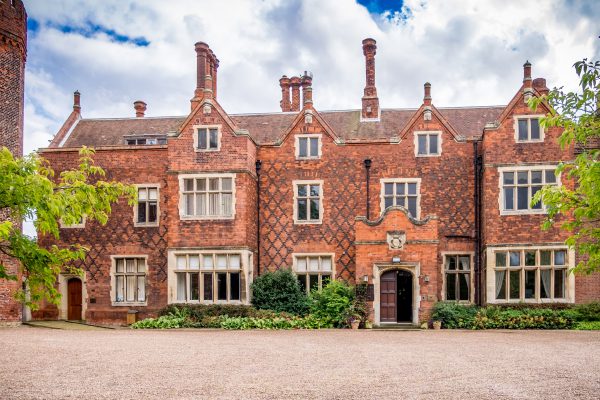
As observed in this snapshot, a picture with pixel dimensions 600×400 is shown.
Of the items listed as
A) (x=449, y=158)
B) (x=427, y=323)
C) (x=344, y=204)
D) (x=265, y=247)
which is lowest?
(x=427, y=323)

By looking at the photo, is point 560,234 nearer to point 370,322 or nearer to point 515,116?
point 515,116

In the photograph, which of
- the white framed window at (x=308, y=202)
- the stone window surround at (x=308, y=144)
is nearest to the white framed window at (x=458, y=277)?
the white framed window at (x=308, y=202)

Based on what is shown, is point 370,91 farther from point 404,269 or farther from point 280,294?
point 280,294

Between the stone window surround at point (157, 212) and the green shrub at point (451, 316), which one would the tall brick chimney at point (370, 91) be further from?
the green shrub at point (451, 316)

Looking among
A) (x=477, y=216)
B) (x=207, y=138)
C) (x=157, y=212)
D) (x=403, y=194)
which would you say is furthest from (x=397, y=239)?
(x=157, y=212)

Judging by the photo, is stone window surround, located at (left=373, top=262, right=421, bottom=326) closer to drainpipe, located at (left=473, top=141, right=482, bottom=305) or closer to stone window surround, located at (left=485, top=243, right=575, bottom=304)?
stone window surround, located at (left=485, top=243, right=575, bottom=304)

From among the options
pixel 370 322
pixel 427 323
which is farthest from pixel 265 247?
pixel 427 323

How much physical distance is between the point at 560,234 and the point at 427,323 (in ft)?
17.5

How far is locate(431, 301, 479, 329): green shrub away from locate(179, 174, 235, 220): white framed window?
7550 millimetres

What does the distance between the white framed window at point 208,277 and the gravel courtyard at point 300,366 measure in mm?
4644

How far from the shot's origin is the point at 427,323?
21234mm

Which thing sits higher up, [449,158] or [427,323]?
[449,158]

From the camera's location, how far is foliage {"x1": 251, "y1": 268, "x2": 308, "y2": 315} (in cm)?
2241

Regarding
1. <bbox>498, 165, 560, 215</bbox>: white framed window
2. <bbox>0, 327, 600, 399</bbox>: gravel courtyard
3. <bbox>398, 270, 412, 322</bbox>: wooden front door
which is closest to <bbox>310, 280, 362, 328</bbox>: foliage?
<bbox>398, 270, 412, 322</bbox>: wooden front door
